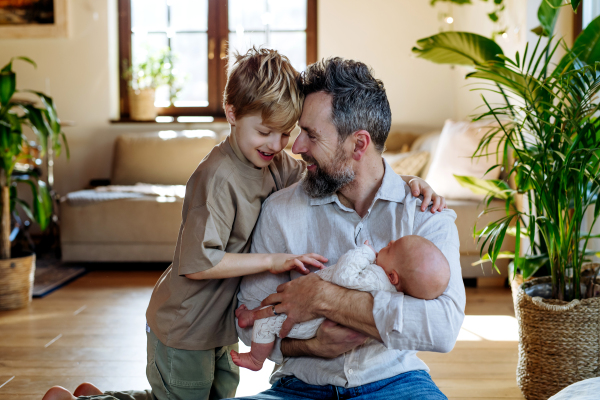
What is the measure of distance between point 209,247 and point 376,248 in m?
0.42

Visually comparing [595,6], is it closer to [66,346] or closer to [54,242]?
[66,346]

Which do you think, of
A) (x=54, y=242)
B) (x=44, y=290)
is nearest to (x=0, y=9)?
(x=54, y=242)

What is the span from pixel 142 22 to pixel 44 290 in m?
2.90

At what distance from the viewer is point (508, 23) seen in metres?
3.59

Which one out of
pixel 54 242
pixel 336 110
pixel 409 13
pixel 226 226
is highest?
pixel 409 13

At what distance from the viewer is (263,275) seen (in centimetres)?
148

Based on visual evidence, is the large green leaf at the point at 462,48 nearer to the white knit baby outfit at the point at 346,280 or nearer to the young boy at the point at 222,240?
the young boy at the point at 222,240

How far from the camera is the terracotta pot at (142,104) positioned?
5.22m

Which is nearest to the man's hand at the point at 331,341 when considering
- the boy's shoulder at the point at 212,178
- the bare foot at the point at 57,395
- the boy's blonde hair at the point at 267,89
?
the boy's shoulder at the point at 212,178

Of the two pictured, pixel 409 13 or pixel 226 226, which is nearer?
pixel 226 226

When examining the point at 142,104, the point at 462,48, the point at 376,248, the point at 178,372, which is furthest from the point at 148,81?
the point at 376,248

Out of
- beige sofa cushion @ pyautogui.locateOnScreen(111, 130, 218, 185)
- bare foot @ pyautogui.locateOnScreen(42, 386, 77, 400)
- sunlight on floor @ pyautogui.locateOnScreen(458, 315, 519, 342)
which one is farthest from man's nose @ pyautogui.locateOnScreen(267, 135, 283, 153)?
beige sofa cushion @ pyautogui.locateOnScreen(111, 130, 218, 185)

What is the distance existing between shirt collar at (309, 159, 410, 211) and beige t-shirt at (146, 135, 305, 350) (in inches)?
6.8

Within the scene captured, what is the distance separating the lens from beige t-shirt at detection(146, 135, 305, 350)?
1.36 metres
